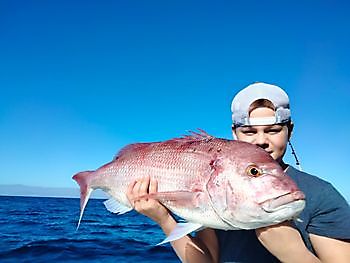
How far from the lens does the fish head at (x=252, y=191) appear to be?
2.34 m

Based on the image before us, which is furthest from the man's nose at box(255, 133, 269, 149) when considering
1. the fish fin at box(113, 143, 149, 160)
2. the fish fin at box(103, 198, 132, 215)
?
the fish fin at box(103, 198, 132, 215)

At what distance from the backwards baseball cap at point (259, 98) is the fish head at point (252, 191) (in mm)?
367

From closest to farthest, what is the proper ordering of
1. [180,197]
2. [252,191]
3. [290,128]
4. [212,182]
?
[252,191] → [212,182] → [180,197] → [290,128]

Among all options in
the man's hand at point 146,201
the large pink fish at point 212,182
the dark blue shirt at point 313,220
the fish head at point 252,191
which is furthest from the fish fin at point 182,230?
the dark blue shirt at point 313,220

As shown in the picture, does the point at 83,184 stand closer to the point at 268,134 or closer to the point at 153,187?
the point at 153,187

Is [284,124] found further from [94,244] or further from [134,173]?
[94,244]

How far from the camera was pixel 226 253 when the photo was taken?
3299mm

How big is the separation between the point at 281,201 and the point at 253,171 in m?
0.30

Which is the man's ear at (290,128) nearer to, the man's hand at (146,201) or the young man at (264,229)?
the young man at (264,229)

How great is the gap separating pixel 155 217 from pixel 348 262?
1.39 metres

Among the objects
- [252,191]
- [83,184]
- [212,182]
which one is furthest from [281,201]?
[83,184]

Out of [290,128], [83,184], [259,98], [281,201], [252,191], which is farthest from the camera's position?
[83,184]

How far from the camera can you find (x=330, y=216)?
2.89m

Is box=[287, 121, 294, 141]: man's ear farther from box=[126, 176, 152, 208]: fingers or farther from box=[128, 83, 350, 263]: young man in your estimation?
box=[126, 176, 152, 208]: fingers
